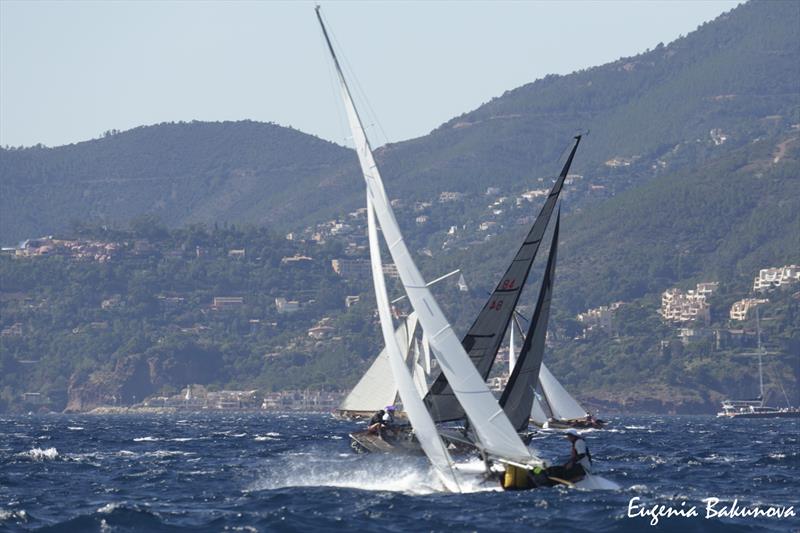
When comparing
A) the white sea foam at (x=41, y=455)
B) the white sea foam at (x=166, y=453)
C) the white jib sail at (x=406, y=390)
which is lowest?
the white sea foam at (x=166, y=453)

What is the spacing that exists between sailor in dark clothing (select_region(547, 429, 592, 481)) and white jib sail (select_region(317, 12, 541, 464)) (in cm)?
150

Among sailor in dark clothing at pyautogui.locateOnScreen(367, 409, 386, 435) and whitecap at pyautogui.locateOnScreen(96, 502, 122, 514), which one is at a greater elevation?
whitecap at pyautogui.locateOnScreen(96, 502, 122, 514)

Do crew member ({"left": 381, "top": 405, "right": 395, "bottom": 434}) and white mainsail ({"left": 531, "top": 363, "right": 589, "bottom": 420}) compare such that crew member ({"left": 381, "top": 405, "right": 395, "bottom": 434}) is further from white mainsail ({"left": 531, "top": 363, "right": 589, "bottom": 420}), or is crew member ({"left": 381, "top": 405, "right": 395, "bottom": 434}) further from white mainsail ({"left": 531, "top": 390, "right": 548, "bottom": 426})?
white mainsail ({"left": 531, "top": 363, "right": 589, "bottom": 420})

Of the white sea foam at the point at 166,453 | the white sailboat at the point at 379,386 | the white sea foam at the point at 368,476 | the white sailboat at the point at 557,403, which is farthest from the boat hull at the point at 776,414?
the white sea foam at the point at 368,476

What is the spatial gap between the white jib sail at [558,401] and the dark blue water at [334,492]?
670cm

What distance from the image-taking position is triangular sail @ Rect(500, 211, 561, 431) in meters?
48.0

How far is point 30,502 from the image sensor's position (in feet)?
141

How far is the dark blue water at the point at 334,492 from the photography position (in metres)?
37.0

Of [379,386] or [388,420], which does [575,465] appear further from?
[379,386]

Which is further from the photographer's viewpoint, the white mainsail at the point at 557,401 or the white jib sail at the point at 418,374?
the white mainsail at the point at 557,401

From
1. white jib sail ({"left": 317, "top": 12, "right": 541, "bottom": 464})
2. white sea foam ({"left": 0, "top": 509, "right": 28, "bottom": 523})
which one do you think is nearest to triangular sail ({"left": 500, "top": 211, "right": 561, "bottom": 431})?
white jib sail ({"left": 317, "top": 12, "right": 541, "bottom": 464})

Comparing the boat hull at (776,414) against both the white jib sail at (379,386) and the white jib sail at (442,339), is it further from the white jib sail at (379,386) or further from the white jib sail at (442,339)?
the white jib sail at (442,339)

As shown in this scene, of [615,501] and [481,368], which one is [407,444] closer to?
[481,368]

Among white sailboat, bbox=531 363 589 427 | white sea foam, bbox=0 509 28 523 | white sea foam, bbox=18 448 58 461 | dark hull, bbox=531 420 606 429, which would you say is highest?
white sea foam, bbox=0 509 28 523
